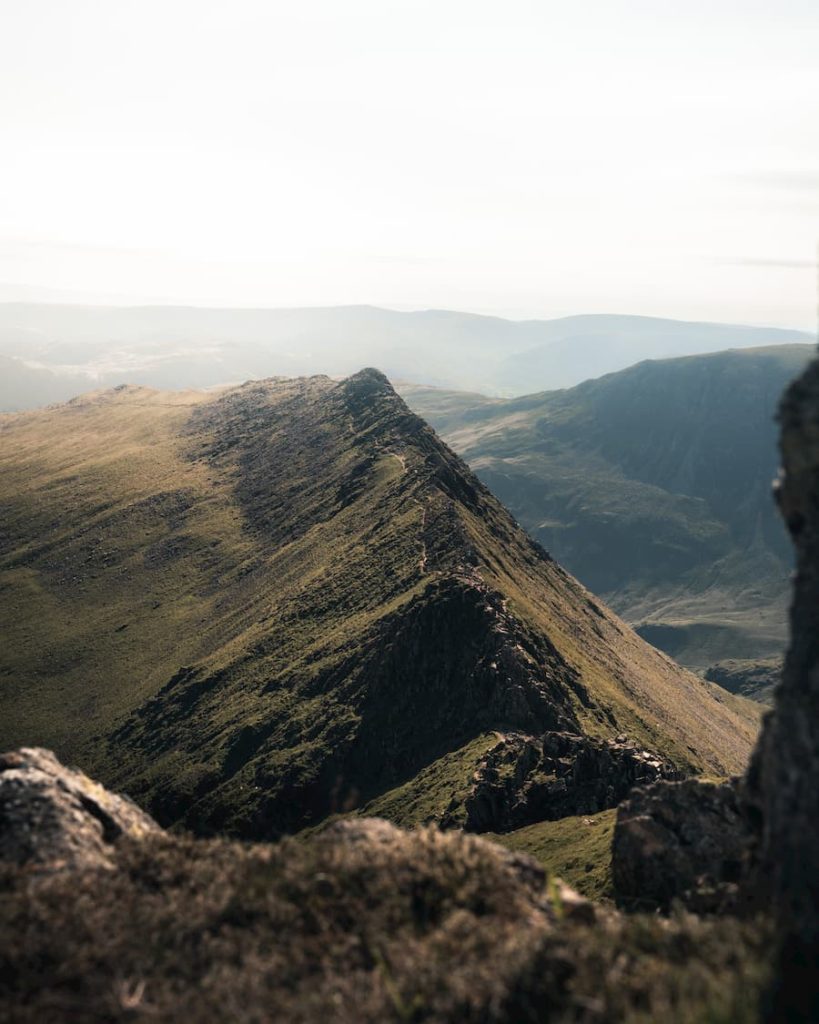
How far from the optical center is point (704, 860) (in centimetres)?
5288

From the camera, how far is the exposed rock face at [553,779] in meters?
104

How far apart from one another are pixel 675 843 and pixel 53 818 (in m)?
41.9

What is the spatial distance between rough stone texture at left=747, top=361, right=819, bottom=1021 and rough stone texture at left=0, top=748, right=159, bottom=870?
33.6 meters

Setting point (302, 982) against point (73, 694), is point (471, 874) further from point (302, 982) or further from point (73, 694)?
point (73, 694)

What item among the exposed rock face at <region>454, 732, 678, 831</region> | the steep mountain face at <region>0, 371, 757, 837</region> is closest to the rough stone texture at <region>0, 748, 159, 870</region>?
the exposed rock face at <region>454, 732, 678, 831</region>

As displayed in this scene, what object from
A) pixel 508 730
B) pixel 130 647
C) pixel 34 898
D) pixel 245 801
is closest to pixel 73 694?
pixel 130 647

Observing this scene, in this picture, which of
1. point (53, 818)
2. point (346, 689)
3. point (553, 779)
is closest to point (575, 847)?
point (553, 779)

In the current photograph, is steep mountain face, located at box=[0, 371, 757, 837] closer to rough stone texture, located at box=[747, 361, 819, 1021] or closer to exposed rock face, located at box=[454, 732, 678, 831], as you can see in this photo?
exposed rock face, located at box=[454, 732, 678, 831]

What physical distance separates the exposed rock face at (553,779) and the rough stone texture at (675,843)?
1710 inches

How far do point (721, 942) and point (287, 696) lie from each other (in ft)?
399

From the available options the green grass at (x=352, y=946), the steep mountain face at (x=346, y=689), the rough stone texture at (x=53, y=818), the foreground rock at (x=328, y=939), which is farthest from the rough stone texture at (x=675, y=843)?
the steep mountain face at (x=346, y=689)

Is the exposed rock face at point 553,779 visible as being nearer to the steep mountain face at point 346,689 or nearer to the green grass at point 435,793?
the green grass at point 435,793

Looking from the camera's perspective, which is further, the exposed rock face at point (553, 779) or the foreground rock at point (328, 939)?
the exposed rock face at point (553, 779)

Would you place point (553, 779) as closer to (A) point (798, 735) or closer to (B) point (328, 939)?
(A) point (798, 735)
